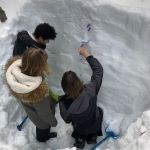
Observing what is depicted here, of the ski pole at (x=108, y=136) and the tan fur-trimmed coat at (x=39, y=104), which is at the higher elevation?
the tan fur-trimmed coat at (x=39, y=104)

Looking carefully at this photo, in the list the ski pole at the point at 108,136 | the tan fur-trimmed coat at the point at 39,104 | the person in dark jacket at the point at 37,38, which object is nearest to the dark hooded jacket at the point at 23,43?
the person in dark jacket at the point at 37,38

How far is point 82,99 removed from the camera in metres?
2.98

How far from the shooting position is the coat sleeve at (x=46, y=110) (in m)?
3.09

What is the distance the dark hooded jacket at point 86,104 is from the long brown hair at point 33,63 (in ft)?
1.20

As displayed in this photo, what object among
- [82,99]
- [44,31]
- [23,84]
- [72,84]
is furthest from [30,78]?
[44,31]

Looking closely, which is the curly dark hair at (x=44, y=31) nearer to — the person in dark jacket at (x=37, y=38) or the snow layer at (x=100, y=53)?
the person in dark jacket at (x=37, y=38)

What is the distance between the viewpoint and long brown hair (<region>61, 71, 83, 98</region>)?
2910mm

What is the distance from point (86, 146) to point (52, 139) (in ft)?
1.11

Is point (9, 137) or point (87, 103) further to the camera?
point (9, 137)

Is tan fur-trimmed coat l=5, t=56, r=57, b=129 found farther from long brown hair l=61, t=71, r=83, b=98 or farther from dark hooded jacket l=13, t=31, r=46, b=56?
dark hooded jacket l=13, t=31, r=46, b=56

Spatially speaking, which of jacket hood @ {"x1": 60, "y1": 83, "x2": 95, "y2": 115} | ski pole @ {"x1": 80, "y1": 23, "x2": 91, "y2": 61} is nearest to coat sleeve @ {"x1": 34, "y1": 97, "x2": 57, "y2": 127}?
jacket hood @ {"x1": 60, "y1": 83, "x2": 95, "y2": 115}

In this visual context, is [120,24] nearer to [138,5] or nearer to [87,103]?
[138,5]

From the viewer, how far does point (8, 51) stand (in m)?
3.93

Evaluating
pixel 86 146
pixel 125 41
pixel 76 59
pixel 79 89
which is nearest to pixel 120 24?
pixel 125 41
